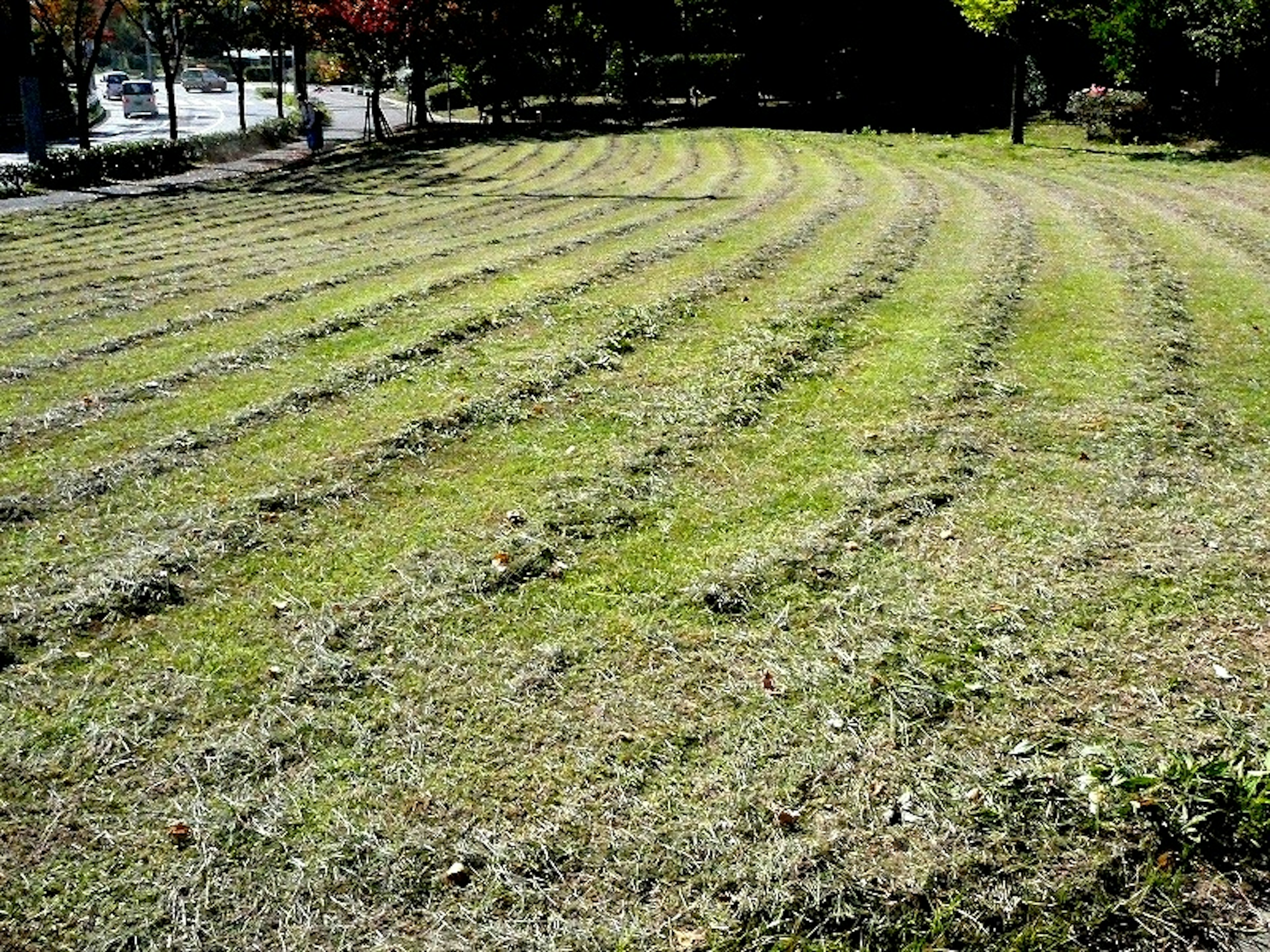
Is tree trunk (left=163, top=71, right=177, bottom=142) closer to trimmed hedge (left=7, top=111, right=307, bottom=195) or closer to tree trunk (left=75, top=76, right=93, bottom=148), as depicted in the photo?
trimmed hedge (left=7, top=111, right=307, bottom=195)

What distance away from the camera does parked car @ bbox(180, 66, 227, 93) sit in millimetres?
64562

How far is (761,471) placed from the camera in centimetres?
600

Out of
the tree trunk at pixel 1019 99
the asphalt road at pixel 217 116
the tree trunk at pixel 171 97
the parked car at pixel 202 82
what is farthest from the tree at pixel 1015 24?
the parked car at pixel 202 82

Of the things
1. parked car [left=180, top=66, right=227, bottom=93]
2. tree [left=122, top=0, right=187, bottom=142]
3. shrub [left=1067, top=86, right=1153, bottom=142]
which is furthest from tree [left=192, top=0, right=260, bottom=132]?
parked car [left=180, top=66, right=227, bottom=93]

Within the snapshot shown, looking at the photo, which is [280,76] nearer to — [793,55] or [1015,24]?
[793,55]

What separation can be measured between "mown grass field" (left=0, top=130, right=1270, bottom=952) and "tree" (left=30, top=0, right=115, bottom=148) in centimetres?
1531

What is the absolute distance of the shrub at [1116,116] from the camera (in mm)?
21891

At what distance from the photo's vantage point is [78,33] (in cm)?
2233

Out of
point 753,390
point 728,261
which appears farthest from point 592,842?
point 728,261

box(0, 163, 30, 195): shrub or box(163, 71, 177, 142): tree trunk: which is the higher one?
box(163, 71, 177, 142): tree trunk

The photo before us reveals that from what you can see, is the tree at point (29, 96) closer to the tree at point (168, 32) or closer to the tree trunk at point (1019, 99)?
the tree at point (168, 32)

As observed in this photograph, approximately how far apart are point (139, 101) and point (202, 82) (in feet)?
69.6

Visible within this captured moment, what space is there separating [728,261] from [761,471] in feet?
18.9

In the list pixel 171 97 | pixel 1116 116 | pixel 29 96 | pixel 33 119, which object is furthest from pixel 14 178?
pixel 1116 116
